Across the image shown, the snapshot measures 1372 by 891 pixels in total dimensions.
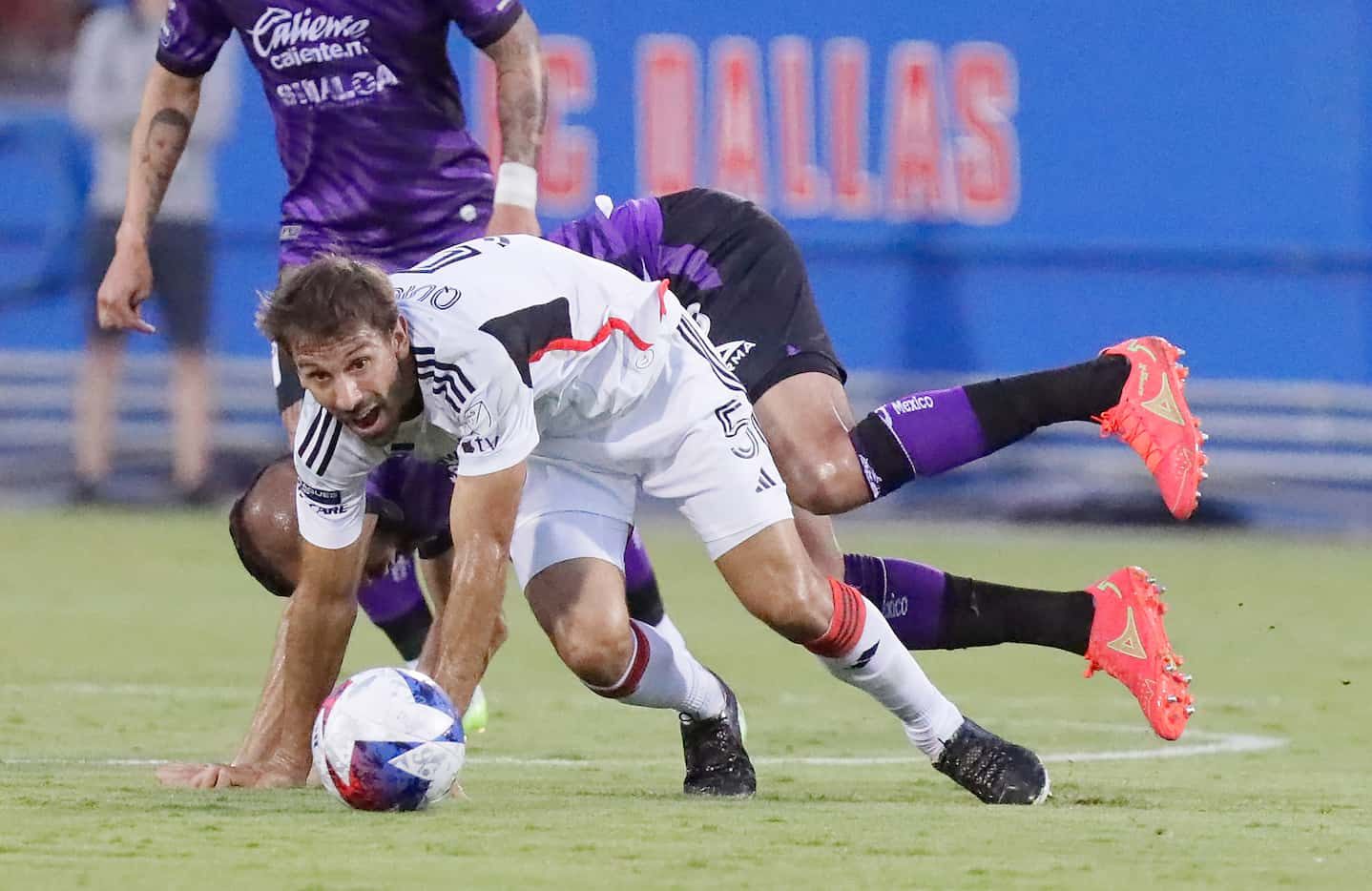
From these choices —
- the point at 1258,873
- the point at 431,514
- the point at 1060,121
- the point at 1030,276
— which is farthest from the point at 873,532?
the point at 1258,873

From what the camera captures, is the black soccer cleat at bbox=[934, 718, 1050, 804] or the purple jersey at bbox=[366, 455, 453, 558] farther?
the purple jersey at bbox=[366, 455, 453, 558]

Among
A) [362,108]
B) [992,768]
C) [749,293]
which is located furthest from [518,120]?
[992,768]

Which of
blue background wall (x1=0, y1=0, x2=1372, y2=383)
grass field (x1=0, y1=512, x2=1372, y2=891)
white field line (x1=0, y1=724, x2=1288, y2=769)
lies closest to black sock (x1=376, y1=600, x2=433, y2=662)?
grass field (x1=0, y1=512, x2=1372, y2=891)

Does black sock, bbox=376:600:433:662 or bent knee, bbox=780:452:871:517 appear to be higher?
bent knee, bbox=780:452:871:517

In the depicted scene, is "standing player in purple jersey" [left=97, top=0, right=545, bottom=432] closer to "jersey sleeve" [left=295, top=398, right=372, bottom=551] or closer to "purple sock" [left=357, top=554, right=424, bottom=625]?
"purple sock" [left=357, top=554, right=424, bottom=625]

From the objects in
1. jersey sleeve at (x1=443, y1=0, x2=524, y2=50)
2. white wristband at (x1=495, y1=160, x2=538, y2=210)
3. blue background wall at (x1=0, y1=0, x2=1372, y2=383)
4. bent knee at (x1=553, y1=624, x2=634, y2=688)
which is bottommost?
blue background wall at (x1=0, y1=0, x2=1372, y2=383)

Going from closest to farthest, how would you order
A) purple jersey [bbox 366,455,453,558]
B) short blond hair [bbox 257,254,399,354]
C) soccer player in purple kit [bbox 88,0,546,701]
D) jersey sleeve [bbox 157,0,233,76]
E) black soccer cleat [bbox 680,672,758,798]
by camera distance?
1. short blond hair [bbox 257,254,399,354]
2. black soccer cleat [bbox 680,672,758,798]
3. purple jersey [bbox 366,455,453,558]
4. soccer player in purple kit [bbox 88,0,546,701]
5. jersey sleeve [bbox 157,0,233,76]

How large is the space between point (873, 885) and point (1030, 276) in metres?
11.5

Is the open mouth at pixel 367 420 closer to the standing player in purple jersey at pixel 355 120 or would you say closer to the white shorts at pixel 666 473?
the white shorts at pixel 666 473

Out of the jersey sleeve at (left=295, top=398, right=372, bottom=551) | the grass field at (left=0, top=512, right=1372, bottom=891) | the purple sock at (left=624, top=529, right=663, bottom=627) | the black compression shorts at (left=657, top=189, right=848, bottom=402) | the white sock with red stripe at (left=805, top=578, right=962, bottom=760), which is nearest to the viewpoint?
the grass field at (left=0, top=512, right=1372, bottom=891)

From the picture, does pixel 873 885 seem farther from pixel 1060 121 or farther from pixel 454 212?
pixel 1060 121

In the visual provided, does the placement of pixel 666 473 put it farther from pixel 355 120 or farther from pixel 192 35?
pixel 192 35

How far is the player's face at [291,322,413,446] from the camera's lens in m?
5.51

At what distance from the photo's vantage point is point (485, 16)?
7.53 meters
